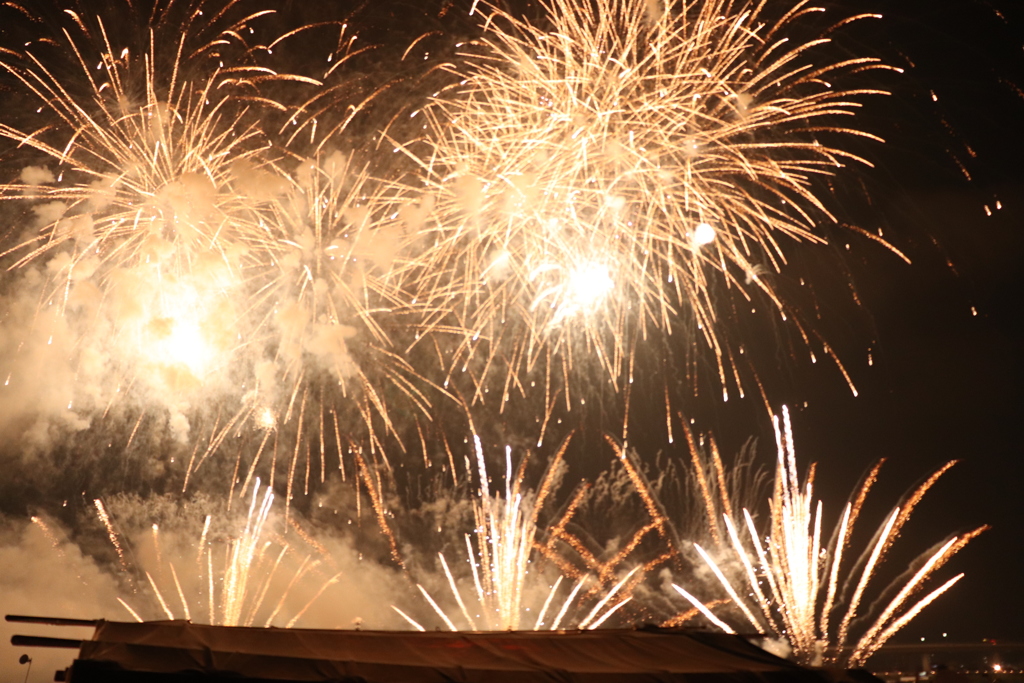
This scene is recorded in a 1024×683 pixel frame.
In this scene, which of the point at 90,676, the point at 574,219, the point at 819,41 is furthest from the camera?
the point at 574,219

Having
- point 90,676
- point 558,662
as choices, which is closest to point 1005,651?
point 558,662

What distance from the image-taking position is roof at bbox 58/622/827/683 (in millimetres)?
8055

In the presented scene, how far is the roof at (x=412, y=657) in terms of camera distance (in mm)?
8055

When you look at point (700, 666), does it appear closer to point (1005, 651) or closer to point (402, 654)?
point (402, 654)

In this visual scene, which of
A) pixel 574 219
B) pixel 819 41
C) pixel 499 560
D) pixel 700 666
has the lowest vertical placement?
pixel 700 666

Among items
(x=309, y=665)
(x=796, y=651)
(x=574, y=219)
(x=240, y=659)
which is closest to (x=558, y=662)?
(x=309, y=665)

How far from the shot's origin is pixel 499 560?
61.9 ft

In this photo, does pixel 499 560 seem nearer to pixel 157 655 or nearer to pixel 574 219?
pixel 574 219

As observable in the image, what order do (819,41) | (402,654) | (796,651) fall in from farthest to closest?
(796,651) → (819,41) → (402,654)

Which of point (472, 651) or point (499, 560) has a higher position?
point (499, 560)

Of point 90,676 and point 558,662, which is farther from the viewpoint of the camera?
point 558,662

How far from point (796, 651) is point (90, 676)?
14.6 meters

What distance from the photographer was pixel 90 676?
7723 mm

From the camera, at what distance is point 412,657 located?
351 inches
